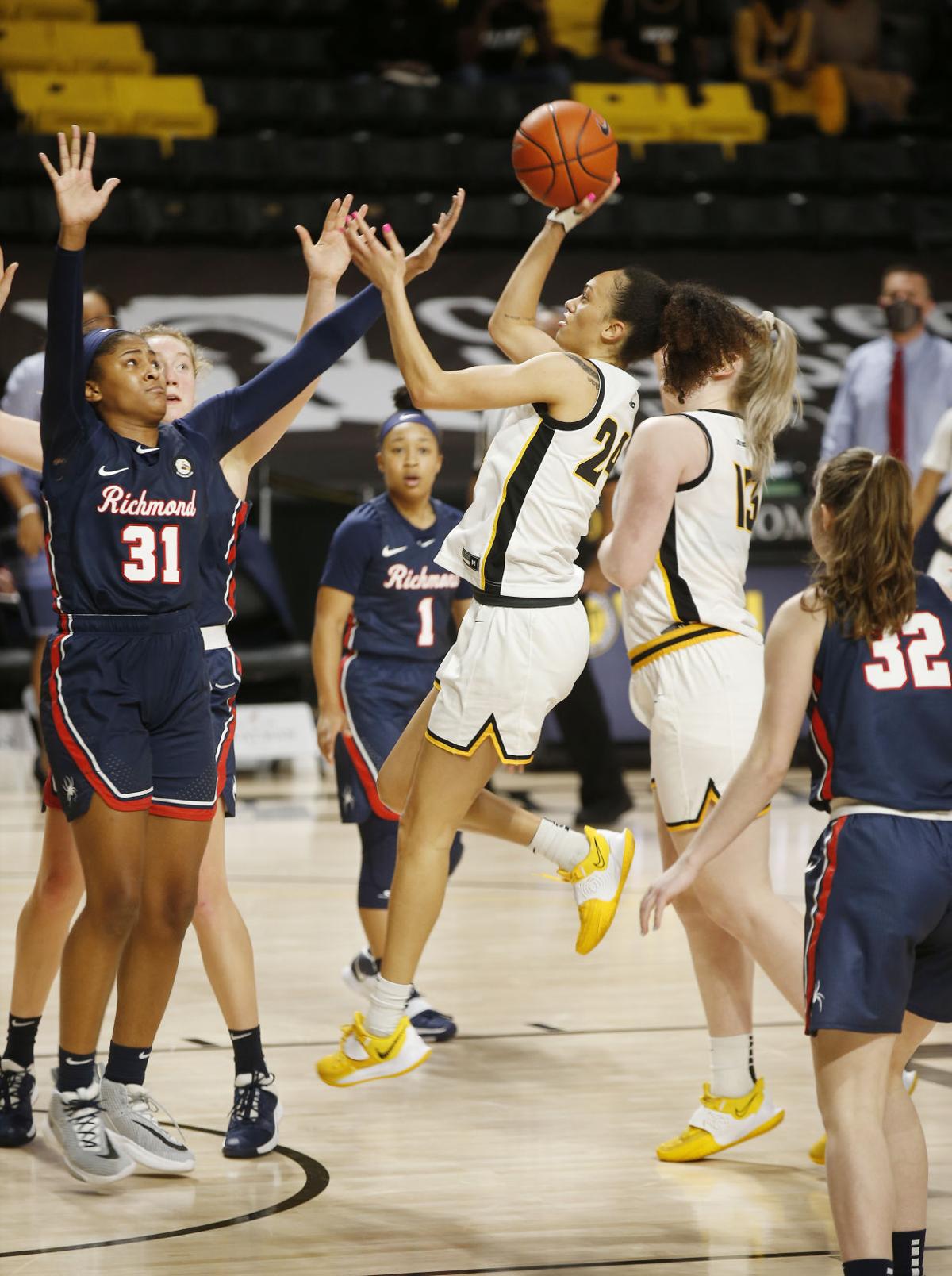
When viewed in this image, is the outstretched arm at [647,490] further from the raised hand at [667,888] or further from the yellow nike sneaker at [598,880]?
the raised hand at [667,888]

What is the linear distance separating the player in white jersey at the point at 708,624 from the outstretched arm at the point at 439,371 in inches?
12.2

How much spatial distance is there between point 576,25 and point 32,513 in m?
9.53

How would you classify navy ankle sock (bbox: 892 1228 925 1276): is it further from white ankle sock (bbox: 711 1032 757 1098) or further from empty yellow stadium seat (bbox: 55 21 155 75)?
empty yellow stadium seat (bbox: 55 21 155 75)

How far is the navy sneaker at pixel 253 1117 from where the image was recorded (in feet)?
13.7

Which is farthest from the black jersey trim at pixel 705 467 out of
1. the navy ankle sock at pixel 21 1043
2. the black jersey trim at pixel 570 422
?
the navy ankle sock at pixel 21 1043

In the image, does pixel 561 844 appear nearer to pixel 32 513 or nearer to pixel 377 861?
pixel 377 861

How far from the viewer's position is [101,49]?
45.8 feet

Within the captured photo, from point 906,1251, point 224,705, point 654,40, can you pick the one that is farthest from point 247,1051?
point 654,40

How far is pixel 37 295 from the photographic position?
12.1 meters

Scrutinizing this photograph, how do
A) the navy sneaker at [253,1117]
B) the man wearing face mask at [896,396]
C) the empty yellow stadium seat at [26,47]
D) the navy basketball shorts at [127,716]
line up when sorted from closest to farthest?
the navy basketball shorts at [127,716], the navy sneaker at [253,1117], the man wearing face mask at [896,396], the empty yellow stadium seat at [26,47]

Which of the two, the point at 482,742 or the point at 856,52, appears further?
the point at 856,52

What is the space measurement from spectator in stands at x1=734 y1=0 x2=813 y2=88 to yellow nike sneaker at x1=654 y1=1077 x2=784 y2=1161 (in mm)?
12467

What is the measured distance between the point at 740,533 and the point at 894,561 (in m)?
1.34

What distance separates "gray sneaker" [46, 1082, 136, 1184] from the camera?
3.96 m
